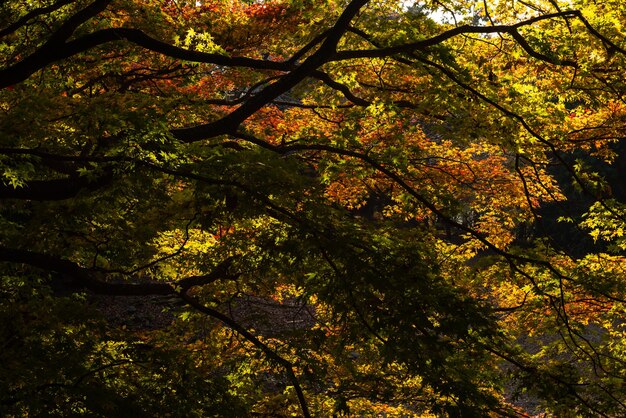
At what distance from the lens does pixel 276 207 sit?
188 inches

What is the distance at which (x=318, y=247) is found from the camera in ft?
17.3

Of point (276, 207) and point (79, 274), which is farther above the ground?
point (276, 207)

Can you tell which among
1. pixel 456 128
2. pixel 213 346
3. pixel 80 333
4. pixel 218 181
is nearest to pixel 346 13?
pixel 218 181

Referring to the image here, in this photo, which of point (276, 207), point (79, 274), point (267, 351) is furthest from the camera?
point (267, 351)

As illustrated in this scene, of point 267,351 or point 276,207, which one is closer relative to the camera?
point 276,207

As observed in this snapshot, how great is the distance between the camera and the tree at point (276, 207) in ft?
16.5

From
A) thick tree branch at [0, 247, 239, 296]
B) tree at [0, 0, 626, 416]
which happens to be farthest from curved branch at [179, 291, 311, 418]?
thick tree branch at [0, 247, 239, 296]

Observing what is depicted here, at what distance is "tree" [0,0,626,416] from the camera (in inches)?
198

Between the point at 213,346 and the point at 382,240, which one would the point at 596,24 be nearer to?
the point at 382,240

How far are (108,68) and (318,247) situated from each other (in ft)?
14.6

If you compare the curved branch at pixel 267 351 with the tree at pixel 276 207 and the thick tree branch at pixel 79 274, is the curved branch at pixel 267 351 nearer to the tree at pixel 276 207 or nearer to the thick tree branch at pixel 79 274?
the tree at pixel 276 207

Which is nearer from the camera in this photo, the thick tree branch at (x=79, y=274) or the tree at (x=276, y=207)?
the tree at (x=276, y=207)

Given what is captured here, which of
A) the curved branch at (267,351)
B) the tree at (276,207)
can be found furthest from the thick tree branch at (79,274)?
the curved branch at (267,351)

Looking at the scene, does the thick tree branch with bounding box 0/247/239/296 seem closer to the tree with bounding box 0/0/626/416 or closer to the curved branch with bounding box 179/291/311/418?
the tree with bounding box 0/0/626/416
